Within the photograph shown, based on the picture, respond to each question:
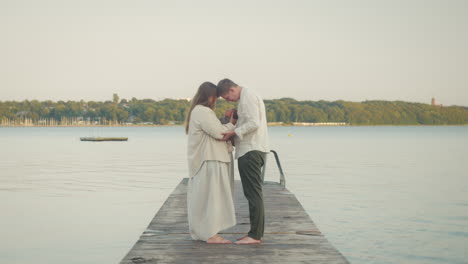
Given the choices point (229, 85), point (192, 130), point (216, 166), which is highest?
point (229, 85)

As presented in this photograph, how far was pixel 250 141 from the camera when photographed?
639cm

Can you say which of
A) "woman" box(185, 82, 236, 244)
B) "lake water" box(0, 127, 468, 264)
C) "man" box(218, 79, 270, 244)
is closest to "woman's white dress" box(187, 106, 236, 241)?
"woman" box(185, 82, 236, 244)

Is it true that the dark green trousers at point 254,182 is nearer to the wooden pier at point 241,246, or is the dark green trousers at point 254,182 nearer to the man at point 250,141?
the man at point 250,141

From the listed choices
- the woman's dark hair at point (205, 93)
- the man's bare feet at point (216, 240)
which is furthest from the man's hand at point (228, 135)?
the man's bare feet at point (216, 240)

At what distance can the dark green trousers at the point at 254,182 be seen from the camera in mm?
6398

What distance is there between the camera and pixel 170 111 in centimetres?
18475

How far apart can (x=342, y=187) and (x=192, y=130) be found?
58.4 ft

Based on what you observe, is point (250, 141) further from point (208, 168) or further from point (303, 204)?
point (303, 204)

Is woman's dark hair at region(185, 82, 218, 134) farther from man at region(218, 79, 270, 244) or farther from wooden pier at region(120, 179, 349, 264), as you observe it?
wooden pier at region(120, 179, 349, 264)

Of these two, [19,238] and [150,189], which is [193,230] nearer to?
[19,238]

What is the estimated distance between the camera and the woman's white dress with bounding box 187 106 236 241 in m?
6.54

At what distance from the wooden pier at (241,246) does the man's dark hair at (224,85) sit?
70.8 inches

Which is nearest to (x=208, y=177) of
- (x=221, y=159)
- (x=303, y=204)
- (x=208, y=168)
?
(x=208, y=168)

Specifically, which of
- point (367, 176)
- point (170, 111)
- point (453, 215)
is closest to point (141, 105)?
point (170, 111)
